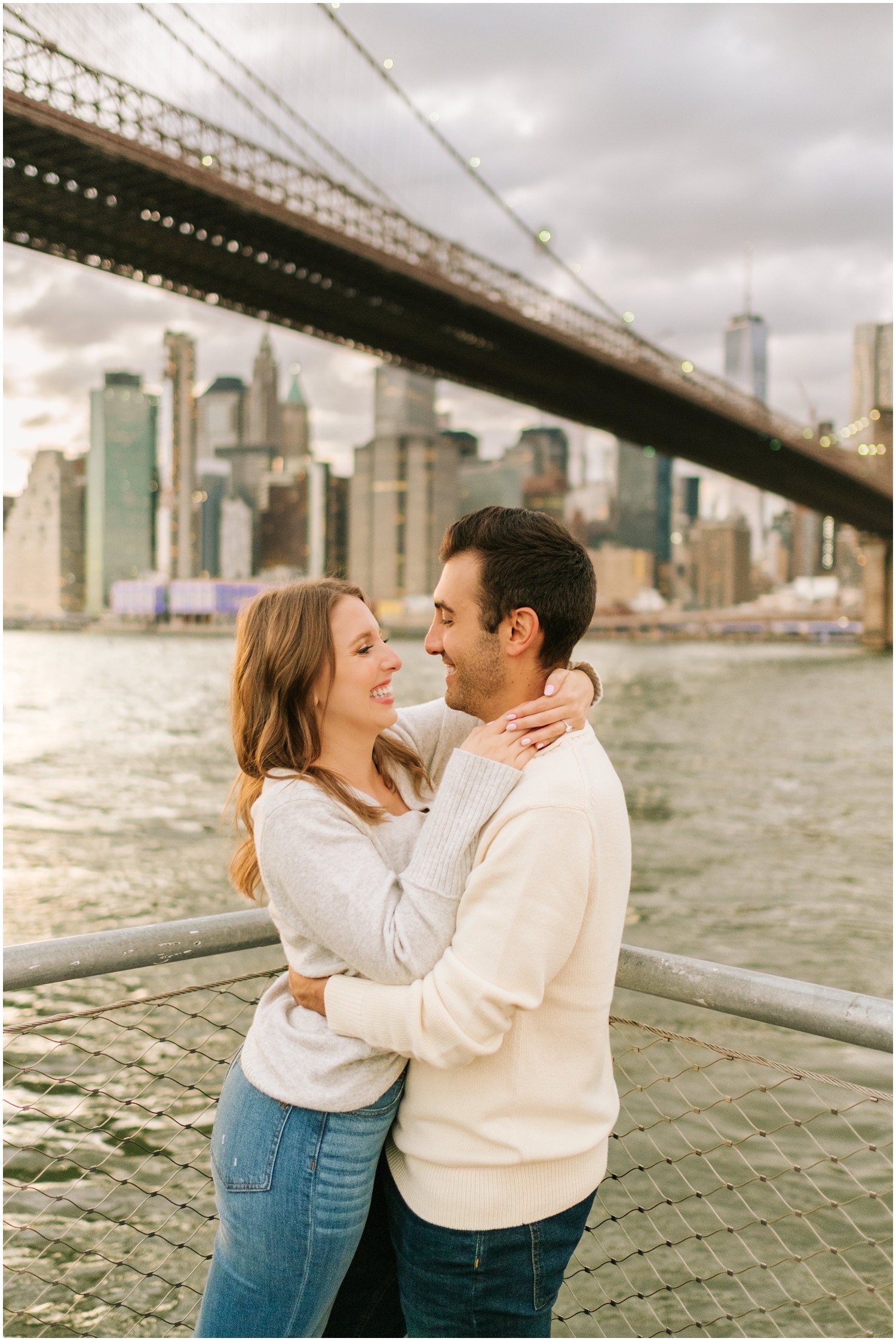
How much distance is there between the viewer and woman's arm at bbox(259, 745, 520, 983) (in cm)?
123

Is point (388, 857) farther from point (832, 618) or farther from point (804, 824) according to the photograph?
point (832, 618)

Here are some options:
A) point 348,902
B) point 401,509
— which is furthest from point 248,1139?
point 401,509

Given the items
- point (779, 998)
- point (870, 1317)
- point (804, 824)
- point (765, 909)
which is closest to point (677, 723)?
point (804, 824)

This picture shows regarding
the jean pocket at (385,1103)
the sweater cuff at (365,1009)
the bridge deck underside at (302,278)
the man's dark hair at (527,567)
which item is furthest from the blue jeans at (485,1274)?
the bridge deck underside at (302,278)

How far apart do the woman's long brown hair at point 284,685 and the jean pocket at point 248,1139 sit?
344mm

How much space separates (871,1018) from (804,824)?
1217 cm

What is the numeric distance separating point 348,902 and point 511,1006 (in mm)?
220

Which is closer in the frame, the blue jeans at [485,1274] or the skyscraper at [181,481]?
the blue jeans at [485,1274]

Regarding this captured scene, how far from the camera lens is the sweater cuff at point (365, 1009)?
125 centimetres

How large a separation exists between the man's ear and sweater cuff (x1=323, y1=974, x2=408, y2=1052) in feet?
1.51

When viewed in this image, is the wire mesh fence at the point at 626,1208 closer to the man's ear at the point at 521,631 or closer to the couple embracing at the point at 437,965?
the couple embracing at the point at 437,965

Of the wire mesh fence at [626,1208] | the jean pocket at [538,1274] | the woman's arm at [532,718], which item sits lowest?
the wire mesh fence at [626,1208]

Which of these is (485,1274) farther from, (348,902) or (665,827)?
(665,827)

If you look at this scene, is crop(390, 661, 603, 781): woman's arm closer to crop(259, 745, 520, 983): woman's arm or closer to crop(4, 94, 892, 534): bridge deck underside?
crop(259, 745, 520, 983): woman's arm
